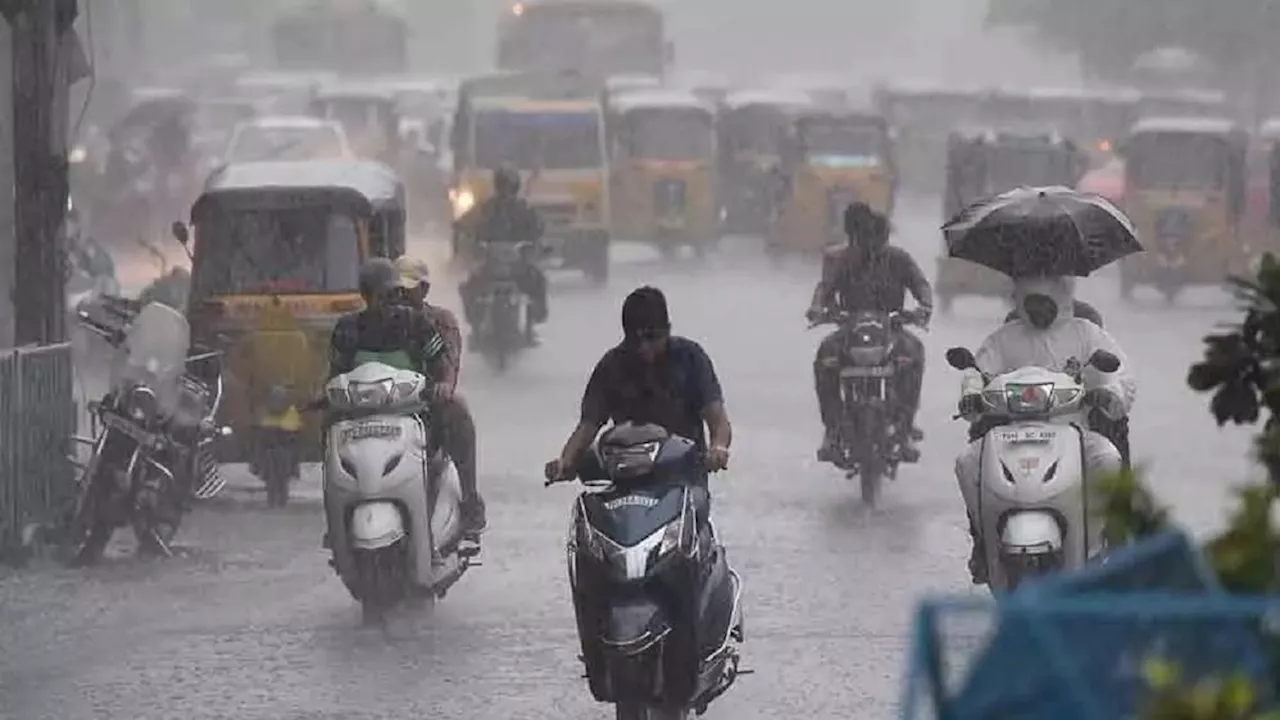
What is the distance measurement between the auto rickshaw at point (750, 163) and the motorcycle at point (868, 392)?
23.2m

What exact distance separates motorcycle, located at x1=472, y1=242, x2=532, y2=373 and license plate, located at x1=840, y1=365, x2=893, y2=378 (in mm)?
7951

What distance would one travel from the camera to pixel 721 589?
8.95 m

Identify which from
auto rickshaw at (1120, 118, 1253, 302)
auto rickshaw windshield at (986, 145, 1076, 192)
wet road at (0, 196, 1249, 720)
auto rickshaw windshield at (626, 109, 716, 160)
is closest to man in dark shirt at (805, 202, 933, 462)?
wet road at (0, 196, 1249, 720)

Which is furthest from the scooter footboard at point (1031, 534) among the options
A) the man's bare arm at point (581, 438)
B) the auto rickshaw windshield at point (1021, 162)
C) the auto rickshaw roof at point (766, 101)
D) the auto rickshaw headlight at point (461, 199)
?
the auto rickshaw roof at point (766, 101)

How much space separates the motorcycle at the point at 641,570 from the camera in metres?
8.39

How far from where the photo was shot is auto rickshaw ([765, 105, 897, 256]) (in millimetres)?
Result: 36312

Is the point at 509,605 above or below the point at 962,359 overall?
below

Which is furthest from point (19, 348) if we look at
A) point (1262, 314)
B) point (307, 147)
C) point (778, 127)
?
point (778, 127)

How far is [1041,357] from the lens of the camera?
1114cm

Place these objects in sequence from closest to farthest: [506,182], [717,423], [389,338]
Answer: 1. [717,423]
2. [389,338]
3. [506,182]

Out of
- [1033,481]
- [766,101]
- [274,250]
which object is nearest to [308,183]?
[274,250]

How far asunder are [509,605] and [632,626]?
12.5 ft

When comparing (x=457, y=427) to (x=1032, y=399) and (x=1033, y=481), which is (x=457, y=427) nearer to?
(x=1032, y=399)

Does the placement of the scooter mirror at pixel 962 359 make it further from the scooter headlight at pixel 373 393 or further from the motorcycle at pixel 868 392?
the motorcycle at pixel 868 392
